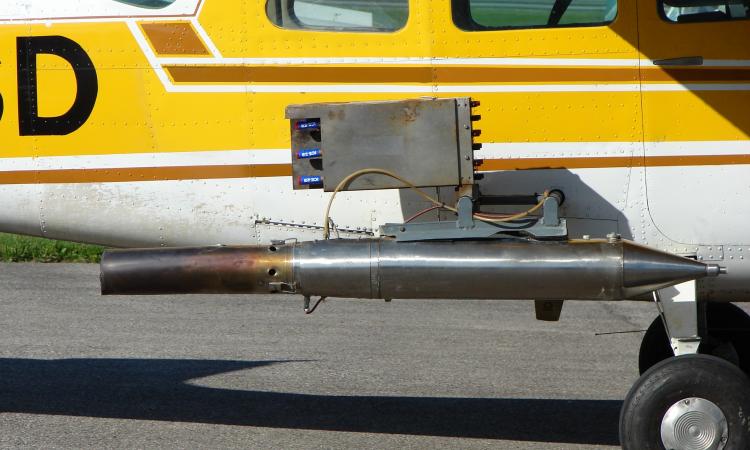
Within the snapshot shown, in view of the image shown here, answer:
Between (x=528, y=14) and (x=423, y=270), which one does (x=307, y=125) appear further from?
(x=528, y=14)

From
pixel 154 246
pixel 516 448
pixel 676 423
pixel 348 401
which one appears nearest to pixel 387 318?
pixel 348 401

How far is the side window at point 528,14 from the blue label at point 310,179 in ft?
3.20

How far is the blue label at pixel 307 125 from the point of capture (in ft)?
15.8

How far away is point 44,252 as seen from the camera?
12.3 m

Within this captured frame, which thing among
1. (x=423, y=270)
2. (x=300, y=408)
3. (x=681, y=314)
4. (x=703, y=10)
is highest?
(x=703, y=10)

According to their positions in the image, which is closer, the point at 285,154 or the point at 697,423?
the point at 697,423

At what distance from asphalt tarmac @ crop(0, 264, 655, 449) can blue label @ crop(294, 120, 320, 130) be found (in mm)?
1839

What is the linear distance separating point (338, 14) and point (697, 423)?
2.46 metres

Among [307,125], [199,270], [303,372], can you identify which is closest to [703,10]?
[307,125]

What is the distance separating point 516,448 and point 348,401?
4.29ft

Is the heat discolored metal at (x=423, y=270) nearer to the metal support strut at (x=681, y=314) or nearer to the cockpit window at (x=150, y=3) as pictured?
the metal support strut at (x=681, y=314)

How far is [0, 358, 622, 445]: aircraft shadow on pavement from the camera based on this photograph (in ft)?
20.1

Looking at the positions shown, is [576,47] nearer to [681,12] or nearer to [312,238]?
[681,12]

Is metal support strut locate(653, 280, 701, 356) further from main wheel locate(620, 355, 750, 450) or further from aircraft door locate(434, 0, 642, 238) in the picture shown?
aircraft door locate(434, 0, 642, 238)
